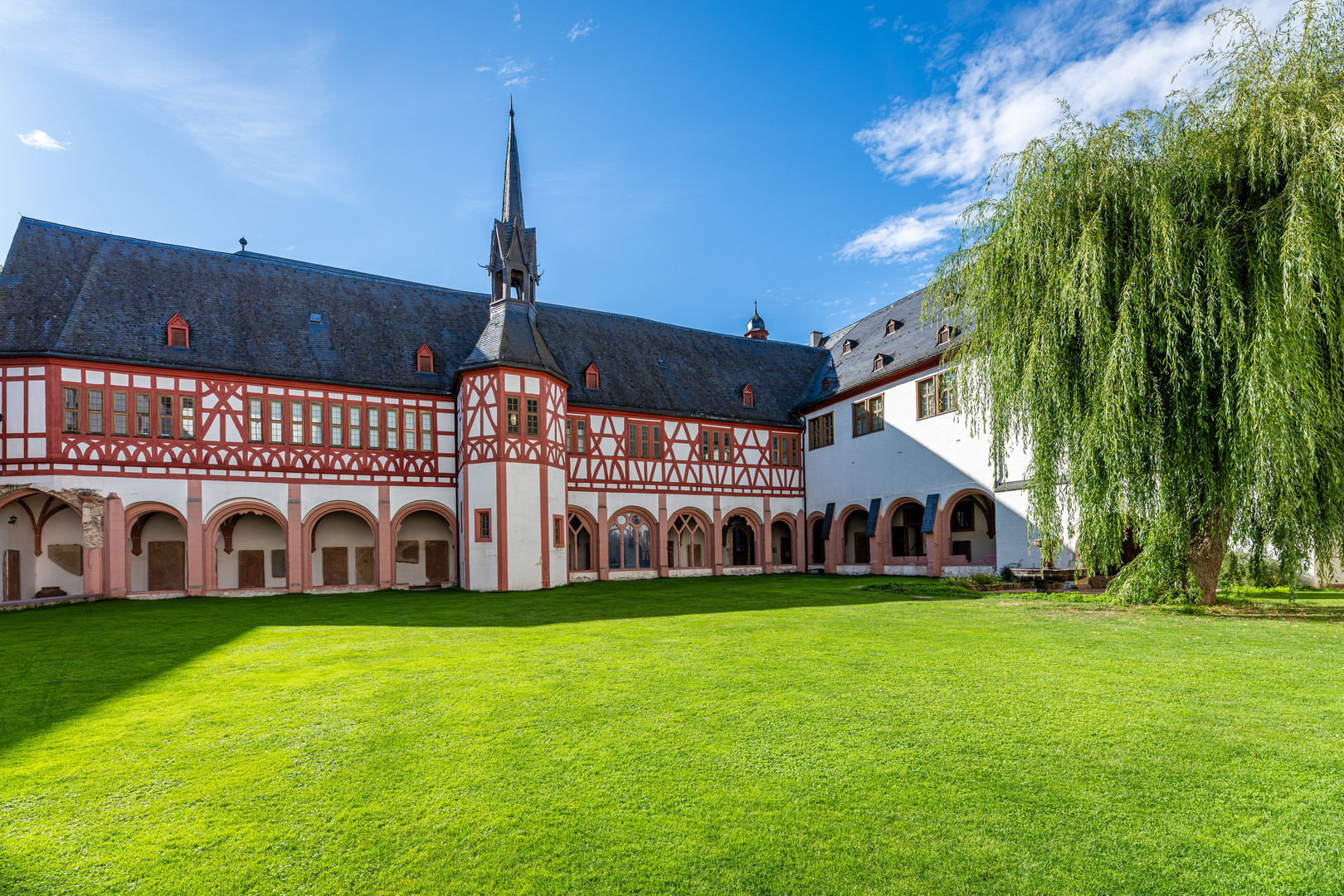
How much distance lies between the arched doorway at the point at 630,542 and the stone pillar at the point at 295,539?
9880 mm

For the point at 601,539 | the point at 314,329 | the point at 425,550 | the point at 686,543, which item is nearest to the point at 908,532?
the point at 686,543

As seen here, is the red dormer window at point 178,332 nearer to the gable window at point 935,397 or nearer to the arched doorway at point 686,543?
the arched doorway at point 686,543

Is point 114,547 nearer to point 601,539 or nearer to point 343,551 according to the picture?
point 343,551

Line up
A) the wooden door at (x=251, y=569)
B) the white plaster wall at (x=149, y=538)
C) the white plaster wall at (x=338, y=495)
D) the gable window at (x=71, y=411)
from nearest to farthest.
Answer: the gable window at (x=71, y=411), the white plaster wall at (x=149, y=538), the white plaster wall at (x=338, y=495), the wooden door at (x=251, y=569)

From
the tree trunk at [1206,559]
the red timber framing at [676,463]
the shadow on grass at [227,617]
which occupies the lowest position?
the shadow on grass at [227,617]

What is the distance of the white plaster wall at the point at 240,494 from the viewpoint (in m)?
20.3

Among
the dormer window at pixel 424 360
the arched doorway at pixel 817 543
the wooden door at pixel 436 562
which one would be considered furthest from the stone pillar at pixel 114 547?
the arched doorway at pixel 817 543

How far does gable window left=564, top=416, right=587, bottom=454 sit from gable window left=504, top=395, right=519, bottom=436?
3648 mm

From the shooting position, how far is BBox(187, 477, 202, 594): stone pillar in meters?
20.0

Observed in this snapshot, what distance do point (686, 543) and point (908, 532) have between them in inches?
359

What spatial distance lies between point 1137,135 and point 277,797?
14.9 metres

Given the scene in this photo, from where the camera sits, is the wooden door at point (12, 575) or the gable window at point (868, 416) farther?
the gable window at point (868, 416)

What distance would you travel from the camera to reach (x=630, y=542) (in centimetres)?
2684

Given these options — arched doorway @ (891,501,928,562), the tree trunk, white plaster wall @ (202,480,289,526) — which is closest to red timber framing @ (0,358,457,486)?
white plaster wall @ (202,480,289,526)
